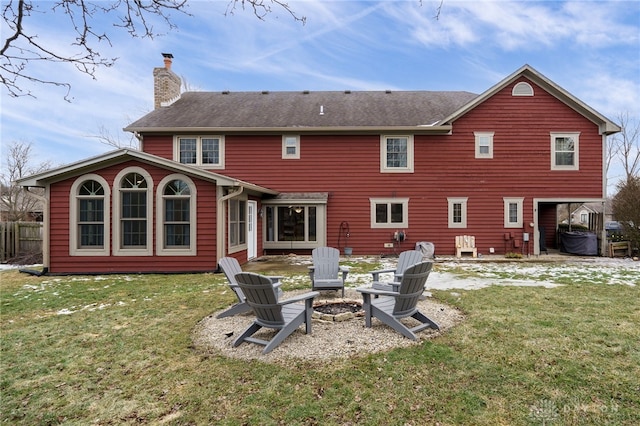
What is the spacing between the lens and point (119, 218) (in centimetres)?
938

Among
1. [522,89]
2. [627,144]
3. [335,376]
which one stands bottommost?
[335,376]

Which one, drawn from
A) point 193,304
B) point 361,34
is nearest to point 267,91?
point 361,34

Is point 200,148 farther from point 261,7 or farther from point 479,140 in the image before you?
point 261,7

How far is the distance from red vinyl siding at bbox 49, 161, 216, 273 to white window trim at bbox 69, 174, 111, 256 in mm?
98

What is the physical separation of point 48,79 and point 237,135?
10.7 metres

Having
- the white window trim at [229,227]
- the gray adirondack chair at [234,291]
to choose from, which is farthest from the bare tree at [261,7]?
the white window trim at [229,227]

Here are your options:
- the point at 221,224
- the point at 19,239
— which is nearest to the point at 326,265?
the point at 221,224

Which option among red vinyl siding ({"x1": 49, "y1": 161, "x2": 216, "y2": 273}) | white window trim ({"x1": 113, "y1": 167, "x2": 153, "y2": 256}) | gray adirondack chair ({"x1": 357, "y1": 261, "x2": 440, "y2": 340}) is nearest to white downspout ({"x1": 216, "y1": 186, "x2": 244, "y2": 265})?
red vinyl siding ({"x1": 49, "y1": 161, "x2": 216, "y2": 273})

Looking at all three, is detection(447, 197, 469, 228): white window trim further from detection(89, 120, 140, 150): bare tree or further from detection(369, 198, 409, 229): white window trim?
detection(89, 120, 140, 150): bare tree

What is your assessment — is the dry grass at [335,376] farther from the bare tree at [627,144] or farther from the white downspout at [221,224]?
the bare tree at [627,144]

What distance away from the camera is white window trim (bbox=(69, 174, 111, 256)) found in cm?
934

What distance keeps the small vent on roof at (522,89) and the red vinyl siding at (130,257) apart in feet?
38.1

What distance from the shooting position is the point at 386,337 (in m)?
4.20

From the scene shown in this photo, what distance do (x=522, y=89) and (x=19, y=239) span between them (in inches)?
756
